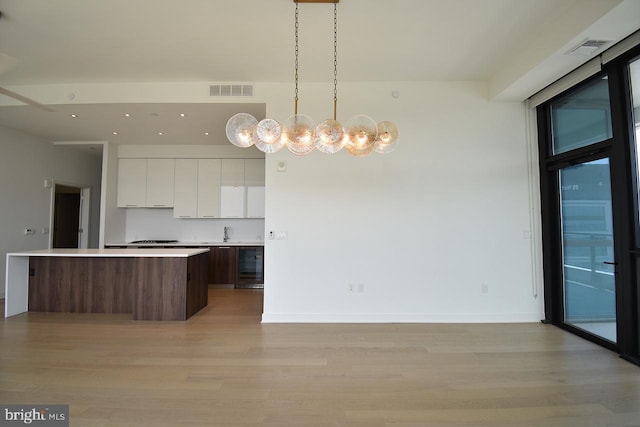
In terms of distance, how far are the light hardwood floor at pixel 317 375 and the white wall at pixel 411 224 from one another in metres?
0.30

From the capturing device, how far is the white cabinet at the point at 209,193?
6012mm

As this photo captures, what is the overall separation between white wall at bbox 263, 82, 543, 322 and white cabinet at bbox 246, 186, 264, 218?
2289mm

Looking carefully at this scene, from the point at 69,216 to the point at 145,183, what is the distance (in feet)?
10.5

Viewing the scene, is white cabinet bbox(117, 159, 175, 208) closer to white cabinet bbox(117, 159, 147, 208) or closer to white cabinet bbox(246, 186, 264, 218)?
white cabinet bbox(117, 159, 147, 208)

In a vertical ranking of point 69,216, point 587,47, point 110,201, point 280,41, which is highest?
point 280,41

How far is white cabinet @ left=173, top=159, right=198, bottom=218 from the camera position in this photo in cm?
601

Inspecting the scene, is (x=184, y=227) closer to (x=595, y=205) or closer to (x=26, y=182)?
(x=26, y=182)

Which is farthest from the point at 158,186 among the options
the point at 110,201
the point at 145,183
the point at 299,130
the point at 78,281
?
the point at 299,130

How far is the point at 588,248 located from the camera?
322 cm

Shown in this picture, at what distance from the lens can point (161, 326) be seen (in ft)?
11.6

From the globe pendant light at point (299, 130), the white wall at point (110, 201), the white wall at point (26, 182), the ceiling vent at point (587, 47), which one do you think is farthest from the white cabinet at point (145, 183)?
the ceiling vent at point (587, 47)

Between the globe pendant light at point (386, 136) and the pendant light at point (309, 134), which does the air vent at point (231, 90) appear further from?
the globe pendant light at point (386, 136)

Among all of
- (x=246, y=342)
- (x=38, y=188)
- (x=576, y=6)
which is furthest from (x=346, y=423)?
(x=38, y=188)

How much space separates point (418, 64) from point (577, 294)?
336 centimetres
